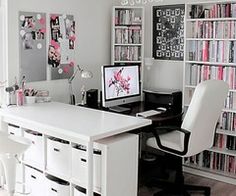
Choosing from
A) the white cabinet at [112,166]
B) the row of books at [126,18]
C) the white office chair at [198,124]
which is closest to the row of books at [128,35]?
the row of books at [126,18]

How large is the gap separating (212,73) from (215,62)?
13 centimetres

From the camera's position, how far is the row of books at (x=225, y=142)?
3982 mm

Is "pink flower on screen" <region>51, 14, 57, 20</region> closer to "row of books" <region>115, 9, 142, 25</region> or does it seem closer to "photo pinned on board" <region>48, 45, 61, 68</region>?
"photo pinned on board" <region>48, 45, 61, 68</region>

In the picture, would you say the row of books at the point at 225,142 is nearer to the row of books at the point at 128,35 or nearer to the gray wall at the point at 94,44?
the gray wall at the point at 94,44

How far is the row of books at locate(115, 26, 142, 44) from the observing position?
4.50 m

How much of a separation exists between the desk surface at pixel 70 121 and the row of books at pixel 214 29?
1419 mm

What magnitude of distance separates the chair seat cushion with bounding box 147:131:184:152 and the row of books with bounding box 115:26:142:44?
136cm

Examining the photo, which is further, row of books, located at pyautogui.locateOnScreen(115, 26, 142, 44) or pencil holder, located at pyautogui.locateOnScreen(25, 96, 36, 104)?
row of books, located at pyautogui.locateOnScreen(115, 26, 142, 44)

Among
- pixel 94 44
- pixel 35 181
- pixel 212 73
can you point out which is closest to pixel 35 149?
pixel 35 181

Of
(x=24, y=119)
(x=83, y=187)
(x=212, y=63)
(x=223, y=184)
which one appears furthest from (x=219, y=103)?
(x=24, y=119)

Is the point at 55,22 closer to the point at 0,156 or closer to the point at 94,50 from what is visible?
the point at 94,50

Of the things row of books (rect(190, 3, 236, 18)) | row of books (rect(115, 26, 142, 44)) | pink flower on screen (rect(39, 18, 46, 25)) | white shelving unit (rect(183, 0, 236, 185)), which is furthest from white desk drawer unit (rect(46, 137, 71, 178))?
row of books (rect(190, 3, 236, 18))

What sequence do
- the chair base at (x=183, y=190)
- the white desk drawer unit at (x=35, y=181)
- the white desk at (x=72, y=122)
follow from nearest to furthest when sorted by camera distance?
the white desk at (x=72, y=122) < the white desk drawer unit at (x=35, y=181) < the chair base at (x=183, y=190)

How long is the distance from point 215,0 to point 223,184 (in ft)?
6.48
